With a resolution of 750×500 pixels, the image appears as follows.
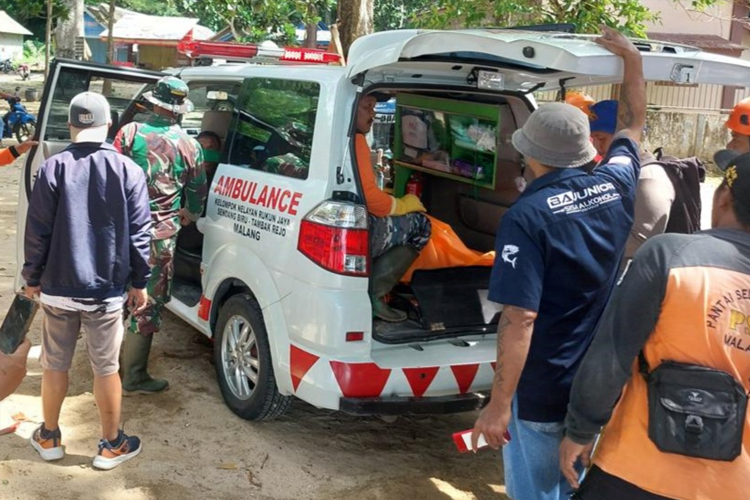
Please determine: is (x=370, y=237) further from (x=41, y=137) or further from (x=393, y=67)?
(x=41, y=137)

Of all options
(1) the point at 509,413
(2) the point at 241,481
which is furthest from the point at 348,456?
(1) the point at 509,413

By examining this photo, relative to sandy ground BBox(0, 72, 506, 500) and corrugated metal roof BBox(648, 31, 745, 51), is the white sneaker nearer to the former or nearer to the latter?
sandy ground BBox(0, 72, 506, 500)

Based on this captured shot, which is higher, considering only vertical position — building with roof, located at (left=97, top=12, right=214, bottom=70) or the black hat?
building with roof, located at (left=97, top=12, right=214, bottom=70)

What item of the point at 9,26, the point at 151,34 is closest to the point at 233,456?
the point at 151,34

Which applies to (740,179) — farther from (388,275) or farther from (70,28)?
(70,28)

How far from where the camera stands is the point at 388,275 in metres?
4.35

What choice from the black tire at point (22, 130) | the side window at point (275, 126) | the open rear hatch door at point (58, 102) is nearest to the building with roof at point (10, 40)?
the black tire at point (22, 130)

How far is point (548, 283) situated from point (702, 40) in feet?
66.7

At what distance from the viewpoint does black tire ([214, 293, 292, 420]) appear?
4203mm

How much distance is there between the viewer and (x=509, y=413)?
2.67m

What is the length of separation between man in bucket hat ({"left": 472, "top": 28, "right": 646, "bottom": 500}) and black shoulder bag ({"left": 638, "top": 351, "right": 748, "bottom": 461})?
0.54 m

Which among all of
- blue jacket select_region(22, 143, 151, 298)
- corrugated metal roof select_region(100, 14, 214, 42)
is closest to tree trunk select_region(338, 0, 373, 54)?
blue jacket select_region(22, 143, 151, 298)

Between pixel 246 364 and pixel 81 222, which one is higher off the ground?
pixel 81 222

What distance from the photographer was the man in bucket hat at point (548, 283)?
8.61ft
